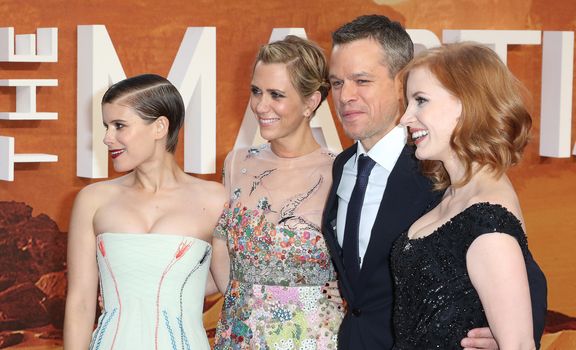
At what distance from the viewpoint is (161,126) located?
3.02 meters

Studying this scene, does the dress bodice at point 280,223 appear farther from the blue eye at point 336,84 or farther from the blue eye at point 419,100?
the blue eye at point 419,100

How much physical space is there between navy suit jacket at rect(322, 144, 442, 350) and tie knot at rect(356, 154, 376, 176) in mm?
89

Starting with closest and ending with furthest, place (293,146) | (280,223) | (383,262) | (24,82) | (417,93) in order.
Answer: (417,93) → (383,262) → (280,223) → (293,146) → (24,82)

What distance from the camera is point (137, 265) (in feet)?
9.61

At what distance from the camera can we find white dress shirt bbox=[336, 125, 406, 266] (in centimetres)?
290

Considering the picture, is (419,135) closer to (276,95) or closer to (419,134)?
(419,134)

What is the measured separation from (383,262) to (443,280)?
0.54m

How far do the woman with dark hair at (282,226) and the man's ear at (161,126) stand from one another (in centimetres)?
31

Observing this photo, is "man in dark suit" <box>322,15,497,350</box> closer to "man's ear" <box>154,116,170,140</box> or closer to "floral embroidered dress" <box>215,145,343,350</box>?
"floral embroidered dress" <box>215,145,343,350</box>

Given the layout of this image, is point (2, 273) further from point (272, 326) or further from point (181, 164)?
point (272, 326)

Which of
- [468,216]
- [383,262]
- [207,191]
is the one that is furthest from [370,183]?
[468,216]

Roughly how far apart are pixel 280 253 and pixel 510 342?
3.65 feet

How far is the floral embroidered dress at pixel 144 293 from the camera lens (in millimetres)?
2904

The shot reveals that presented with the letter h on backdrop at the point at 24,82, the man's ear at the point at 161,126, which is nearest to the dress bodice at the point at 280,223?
the man's ear at the point at 161,126
